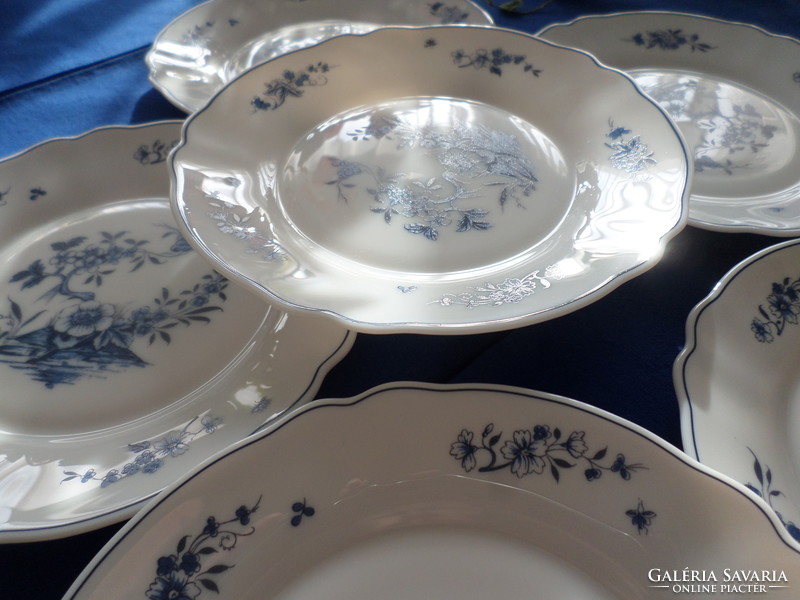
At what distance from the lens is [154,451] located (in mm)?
481

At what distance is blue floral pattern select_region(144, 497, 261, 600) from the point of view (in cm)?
35

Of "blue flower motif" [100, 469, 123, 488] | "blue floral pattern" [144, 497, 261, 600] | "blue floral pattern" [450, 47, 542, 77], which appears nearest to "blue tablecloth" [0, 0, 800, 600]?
"blue flower motif" [100, 469, 123, 488]

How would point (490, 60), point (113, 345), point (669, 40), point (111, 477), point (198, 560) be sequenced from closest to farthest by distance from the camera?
point (198, 560) → point (111, 477) → point (113, 345) → point (490, 60) → point (669, 40)

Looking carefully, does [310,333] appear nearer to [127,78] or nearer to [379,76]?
[379,76]

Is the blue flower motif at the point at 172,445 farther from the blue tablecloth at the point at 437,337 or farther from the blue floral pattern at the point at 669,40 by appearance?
the blue floral pattern at the point at 669,40

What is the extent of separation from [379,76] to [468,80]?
0.33ft

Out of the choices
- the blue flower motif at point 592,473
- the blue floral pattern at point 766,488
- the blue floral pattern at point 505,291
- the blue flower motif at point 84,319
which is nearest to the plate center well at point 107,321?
the blue flower motif at point 84,319

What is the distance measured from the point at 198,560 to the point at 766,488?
1.23 feet

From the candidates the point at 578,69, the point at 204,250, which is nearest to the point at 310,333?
the point at 204,250

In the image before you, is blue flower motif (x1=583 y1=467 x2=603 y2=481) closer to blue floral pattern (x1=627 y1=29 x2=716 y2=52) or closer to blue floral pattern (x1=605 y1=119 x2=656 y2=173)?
blue floral pattern (x1=605 y1=119 x2=656 y2=173)

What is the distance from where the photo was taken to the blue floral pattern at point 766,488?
0.41m

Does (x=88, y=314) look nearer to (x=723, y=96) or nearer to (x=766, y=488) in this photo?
(x=766, y=488)

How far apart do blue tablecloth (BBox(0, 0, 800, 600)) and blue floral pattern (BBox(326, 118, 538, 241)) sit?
0.39 ft

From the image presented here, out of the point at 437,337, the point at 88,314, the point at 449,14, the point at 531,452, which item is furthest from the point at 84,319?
the point at 449,14
